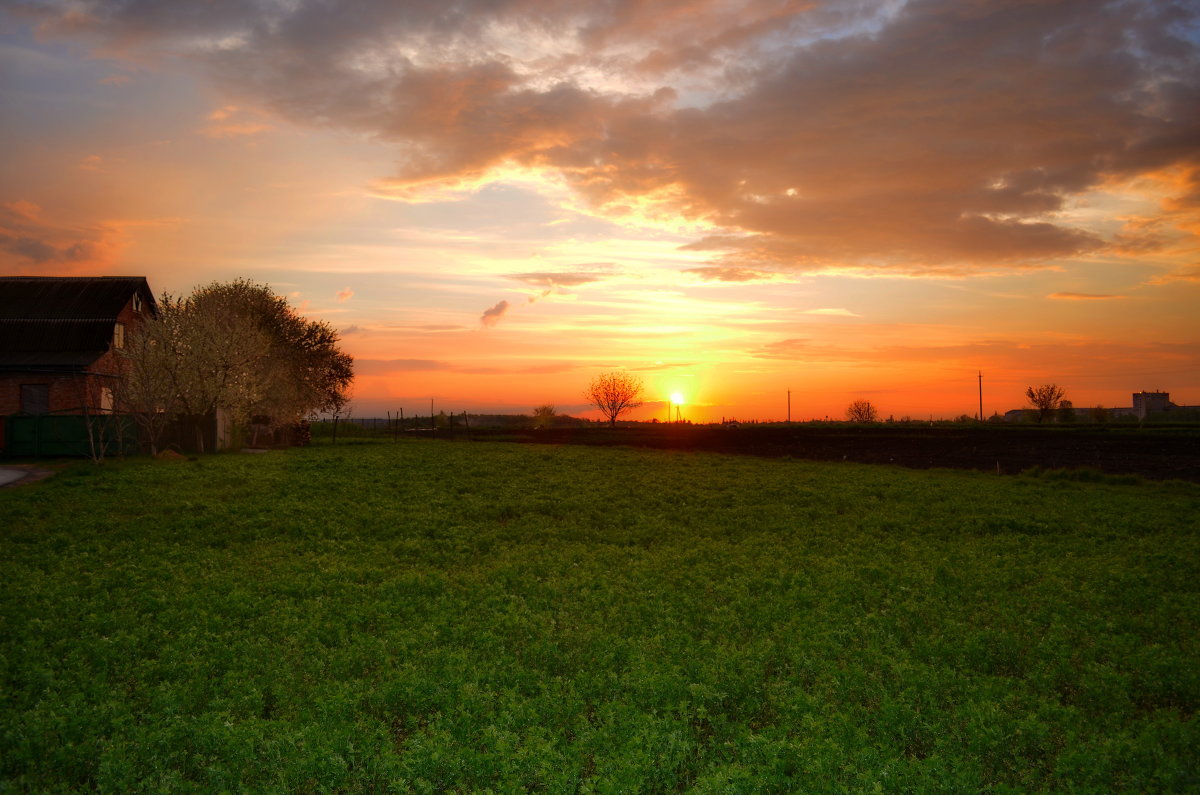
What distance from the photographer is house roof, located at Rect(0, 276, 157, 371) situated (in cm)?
5162

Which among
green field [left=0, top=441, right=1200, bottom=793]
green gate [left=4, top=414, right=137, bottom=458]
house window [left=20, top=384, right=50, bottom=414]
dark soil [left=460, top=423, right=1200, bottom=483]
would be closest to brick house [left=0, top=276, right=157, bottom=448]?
house window [left=20, top=384, right=50, bottom=414]

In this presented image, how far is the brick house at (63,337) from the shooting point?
165 ft

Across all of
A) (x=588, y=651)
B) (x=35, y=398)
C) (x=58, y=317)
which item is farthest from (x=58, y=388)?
(x=588, y=651)

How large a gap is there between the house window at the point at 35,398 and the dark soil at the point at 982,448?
41300mm

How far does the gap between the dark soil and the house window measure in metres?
41.3

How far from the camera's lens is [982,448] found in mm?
62562

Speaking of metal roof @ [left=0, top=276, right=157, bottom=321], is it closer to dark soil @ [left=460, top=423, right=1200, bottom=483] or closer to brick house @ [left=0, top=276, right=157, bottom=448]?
brick house @ [left=0, top=276, right=157, bottom=448]

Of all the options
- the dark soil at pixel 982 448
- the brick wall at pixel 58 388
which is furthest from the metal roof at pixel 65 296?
the dark soil at pixel 982 448

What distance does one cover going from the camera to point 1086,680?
11883mm

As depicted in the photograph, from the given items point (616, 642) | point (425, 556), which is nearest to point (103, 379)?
point (425, 556)

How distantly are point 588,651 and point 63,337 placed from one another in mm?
55043

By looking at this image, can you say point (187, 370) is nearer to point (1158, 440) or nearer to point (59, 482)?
point (59, 482)

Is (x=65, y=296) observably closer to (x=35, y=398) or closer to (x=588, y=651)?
(x=35, y=398)

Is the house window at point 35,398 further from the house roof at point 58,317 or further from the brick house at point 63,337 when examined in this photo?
the house roof at point 58,317
